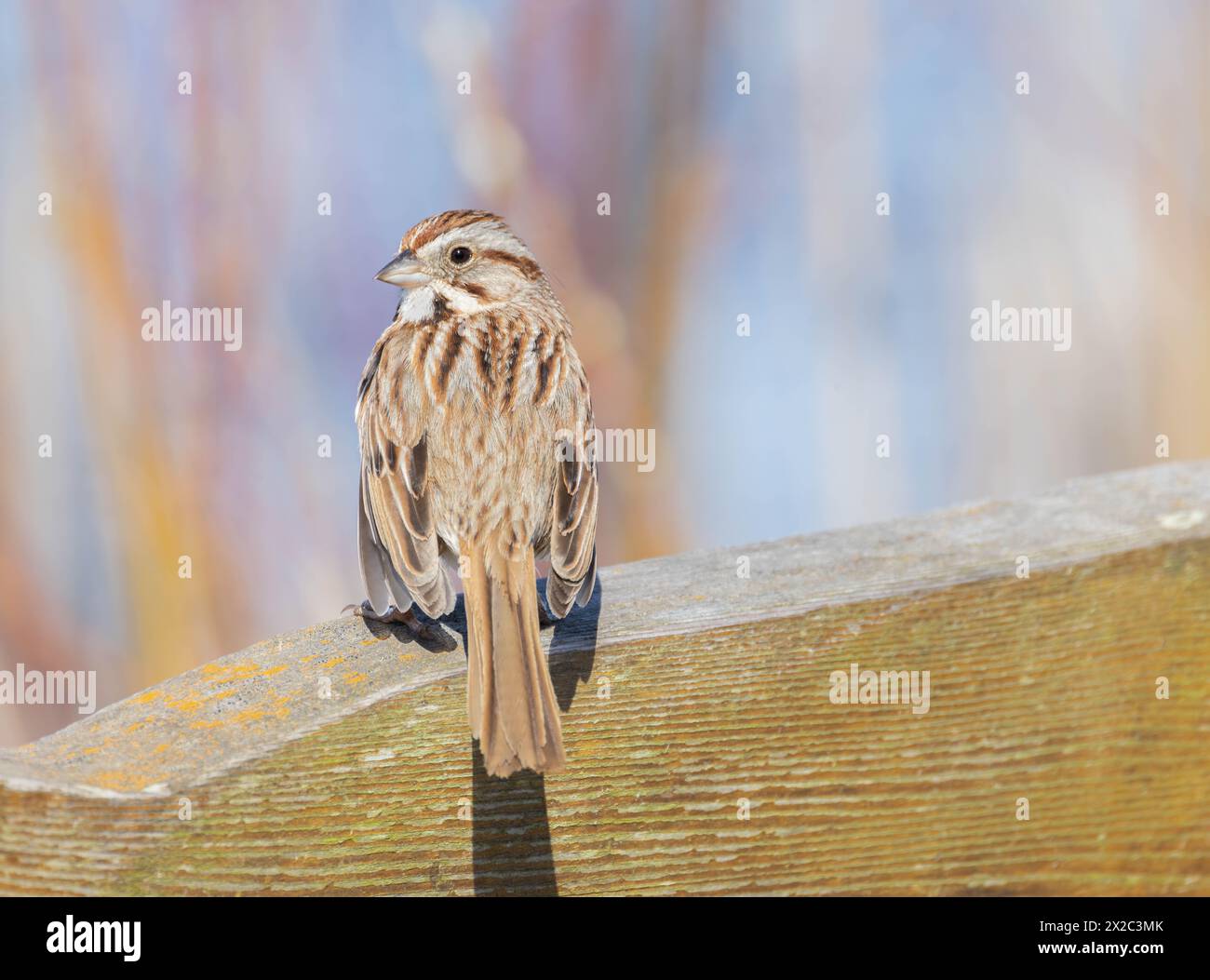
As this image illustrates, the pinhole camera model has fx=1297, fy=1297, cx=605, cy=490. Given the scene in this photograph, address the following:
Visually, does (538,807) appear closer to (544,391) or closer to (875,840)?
(875,840)

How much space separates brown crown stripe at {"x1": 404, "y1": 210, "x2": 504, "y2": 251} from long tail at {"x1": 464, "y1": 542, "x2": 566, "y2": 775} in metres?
1.16

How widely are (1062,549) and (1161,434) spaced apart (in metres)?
1.74

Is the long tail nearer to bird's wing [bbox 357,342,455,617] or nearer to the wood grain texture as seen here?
the wood grain texture

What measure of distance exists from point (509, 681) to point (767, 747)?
38 centimetres

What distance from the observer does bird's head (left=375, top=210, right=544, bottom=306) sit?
3.11m

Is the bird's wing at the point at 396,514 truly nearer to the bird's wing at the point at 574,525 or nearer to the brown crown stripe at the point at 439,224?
the bird's wing at the point at 574,525

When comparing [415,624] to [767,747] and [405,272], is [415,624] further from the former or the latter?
[405,272]

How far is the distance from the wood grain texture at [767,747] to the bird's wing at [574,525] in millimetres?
218

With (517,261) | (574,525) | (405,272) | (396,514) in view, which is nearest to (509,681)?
(574,525)

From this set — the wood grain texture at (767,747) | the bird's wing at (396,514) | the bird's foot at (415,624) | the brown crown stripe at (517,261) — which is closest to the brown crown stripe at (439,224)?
the brown crown stripe at (517,261)

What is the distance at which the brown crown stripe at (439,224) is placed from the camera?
3113 mm

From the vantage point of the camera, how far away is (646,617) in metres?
1.95

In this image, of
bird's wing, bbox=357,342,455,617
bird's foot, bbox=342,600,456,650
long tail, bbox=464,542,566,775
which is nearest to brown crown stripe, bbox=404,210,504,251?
bird's wing, bbox=357,342,455,617

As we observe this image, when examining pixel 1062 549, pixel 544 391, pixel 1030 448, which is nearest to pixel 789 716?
pixel 1062 549
